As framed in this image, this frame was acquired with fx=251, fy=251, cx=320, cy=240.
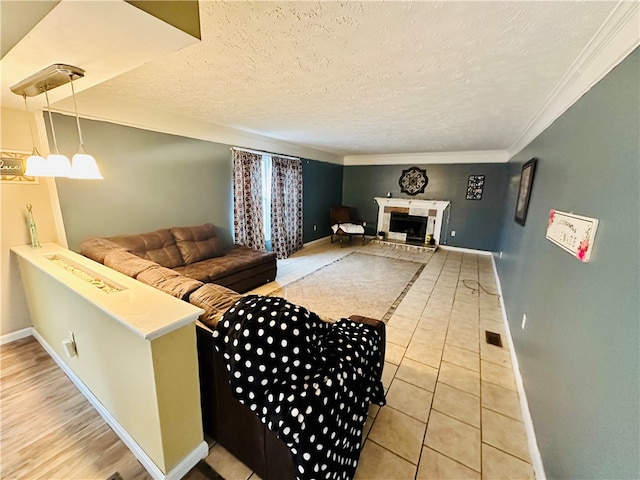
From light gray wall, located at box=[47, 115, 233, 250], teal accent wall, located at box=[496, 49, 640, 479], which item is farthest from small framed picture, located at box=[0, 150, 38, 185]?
teal accent wall, located at box=[496, 49, 640, 479]

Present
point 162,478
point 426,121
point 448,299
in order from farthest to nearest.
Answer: point 448,299 < point 426,121 < point 162,478

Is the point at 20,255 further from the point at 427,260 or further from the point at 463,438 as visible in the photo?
the point at 427,260

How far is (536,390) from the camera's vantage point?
1.64m

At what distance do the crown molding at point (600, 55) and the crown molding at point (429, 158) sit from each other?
3.67 m

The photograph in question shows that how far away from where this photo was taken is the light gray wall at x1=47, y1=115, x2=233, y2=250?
263 centimetres

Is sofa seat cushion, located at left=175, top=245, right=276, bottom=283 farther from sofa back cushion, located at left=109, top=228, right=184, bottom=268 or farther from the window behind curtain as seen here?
the window behind curtain

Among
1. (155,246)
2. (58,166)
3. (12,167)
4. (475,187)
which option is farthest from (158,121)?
(475,187)

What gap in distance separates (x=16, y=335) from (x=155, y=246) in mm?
1392

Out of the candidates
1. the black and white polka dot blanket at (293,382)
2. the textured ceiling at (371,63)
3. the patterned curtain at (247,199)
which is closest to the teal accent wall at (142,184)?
the patterned curtain at (247,199)

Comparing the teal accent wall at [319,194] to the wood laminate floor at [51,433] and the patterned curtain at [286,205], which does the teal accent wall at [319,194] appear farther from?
the wood laminate floor at [51,433]

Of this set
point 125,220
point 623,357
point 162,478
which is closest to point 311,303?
point 162,478

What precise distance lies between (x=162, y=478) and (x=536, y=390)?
2.25 metres

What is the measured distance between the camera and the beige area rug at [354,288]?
3189 millimetres

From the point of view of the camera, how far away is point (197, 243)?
349 centimetres
